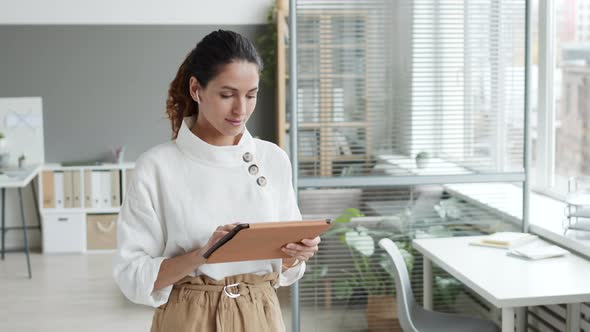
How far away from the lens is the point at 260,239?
1.70 m

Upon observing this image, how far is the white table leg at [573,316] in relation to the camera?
3193mm

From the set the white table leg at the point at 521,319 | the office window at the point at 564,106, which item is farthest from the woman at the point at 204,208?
the office window at the point at 564,106

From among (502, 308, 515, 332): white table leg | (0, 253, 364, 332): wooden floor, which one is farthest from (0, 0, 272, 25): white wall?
(502, 308, 515, 332): white table leg

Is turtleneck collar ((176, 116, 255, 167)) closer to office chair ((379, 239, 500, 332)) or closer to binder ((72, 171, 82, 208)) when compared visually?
office chair ((379, 239, 500, 332))

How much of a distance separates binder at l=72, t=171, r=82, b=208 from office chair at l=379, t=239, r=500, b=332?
173 inches

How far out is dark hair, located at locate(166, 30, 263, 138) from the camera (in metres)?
1.78

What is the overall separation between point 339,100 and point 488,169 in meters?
0.78

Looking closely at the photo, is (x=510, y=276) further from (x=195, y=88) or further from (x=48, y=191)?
(x=48, y=191)

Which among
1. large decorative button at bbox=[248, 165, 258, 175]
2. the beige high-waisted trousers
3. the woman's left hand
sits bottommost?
the beige high-waisted trousers

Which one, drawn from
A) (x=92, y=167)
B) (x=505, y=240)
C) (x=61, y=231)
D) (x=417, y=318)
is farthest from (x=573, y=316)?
(x=61, y=231)

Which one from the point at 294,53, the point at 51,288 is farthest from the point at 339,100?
the point at 51,288

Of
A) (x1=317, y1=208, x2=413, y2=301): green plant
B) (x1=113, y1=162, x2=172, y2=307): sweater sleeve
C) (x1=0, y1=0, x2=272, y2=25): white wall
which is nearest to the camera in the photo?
(x1=113, y1=162, x2=172, y2=307): sweater sleeve

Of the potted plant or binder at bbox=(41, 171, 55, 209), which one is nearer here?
the potted plant

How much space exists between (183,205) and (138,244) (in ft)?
0.43
